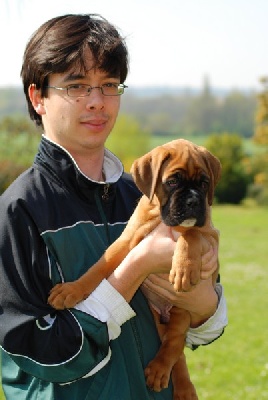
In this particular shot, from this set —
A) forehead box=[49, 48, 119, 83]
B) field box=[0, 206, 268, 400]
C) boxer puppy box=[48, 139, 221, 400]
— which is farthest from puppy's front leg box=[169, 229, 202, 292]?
field box=[0, 206, 268, 400]

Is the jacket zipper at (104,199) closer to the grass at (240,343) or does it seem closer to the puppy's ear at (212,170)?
the puppy's ear at (212,170)

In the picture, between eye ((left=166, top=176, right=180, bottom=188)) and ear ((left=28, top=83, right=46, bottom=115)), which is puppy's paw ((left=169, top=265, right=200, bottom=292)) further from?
ear ((left=28, top=83, right=46, bottom=115))

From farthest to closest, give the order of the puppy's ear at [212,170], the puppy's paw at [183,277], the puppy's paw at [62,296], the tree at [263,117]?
the tree at [263,117] < the puppy's ear at [212,170] < the puppy's paw at [183,277] < the puppy's paw at [62,296]

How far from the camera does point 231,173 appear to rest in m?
56.1

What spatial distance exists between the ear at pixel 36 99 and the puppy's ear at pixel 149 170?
0.60m

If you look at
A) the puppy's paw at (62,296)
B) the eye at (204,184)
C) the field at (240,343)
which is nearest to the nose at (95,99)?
the eye at (204,184)

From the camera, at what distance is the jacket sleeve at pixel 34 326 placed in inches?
130

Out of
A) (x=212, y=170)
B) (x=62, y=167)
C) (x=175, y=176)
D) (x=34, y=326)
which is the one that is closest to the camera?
(x=34, y=326)

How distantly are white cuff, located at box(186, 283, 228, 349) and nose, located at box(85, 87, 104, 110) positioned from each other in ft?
4.18

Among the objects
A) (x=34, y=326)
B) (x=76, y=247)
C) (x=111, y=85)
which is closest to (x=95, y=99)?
(x=111, y=85)

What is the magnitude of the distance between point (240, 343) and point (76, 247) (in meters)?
11.0

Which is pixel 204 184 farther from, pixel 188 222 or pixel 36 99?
pixel 36 99

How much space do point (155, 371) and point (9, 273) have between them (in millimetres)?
971

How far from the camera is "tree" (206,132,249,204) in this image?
2199 inches
